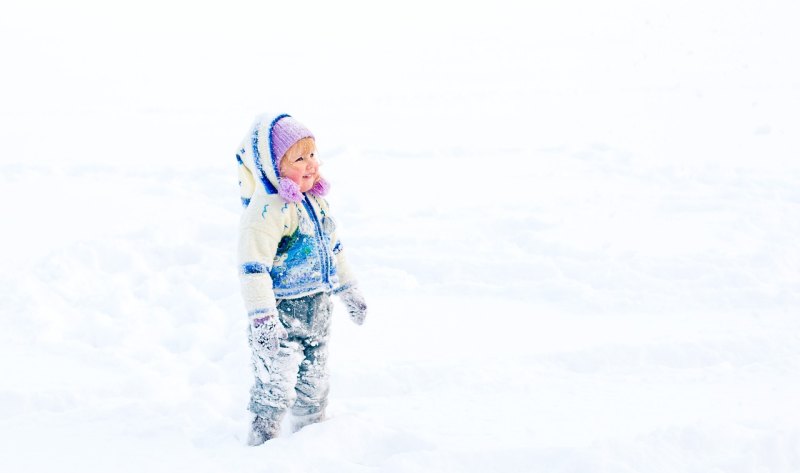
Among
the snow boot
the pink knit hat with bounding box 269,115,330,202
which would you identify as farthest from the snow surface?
the pink knit hat with bounding box 269,115,330,202

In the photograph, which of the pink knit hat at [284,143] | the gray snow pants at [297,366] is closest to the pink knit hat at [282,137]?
the pink knit hat at [284,143]

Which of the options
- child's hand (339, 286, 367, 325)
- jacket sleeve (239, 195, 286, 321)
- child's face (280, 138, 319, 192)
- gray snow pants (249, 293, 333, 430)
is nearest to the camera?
jacket sleeve (239, 195, 286, 321)

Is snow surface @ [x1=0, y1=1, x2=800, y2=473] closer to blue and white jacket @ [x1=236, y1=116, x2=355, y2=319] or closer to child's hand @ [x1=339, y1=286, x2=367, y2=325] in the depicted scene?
child's hand @ [x1=339, y1=286, x2=367, y2=325]

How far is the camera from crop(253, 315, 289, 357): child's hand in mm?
2963

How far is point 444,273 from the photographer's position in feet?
17.8

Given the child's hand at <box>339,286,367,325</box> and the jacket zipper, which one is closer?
the jacket zipper

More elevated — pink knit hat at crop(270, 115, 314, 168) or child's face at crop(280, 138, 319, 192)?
pink knit hat at crop(270, 115, 314, 168)

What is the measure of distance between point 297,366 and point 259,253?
526mm

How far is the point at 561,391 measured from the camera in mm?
3818

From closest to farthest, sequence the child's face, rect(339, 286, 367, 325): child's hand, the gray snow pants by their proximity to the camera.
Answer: the child's face
the gray snow pants
rect(339, 286, 367, 325): child's hand

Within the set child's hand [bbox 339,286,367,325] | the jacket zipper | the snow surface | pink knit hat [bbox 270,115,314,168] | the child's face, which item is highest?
pink knit hat [bbox 270,115,314,168]

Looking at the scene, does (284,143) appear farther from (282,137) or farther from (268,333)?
(268,333)

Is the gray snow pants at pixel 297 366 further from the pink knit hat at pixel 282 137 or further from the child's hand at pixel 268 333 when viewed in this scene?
the pink knit hat at pixel 282 137

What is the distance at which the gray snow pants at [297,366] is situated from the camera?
318cm
